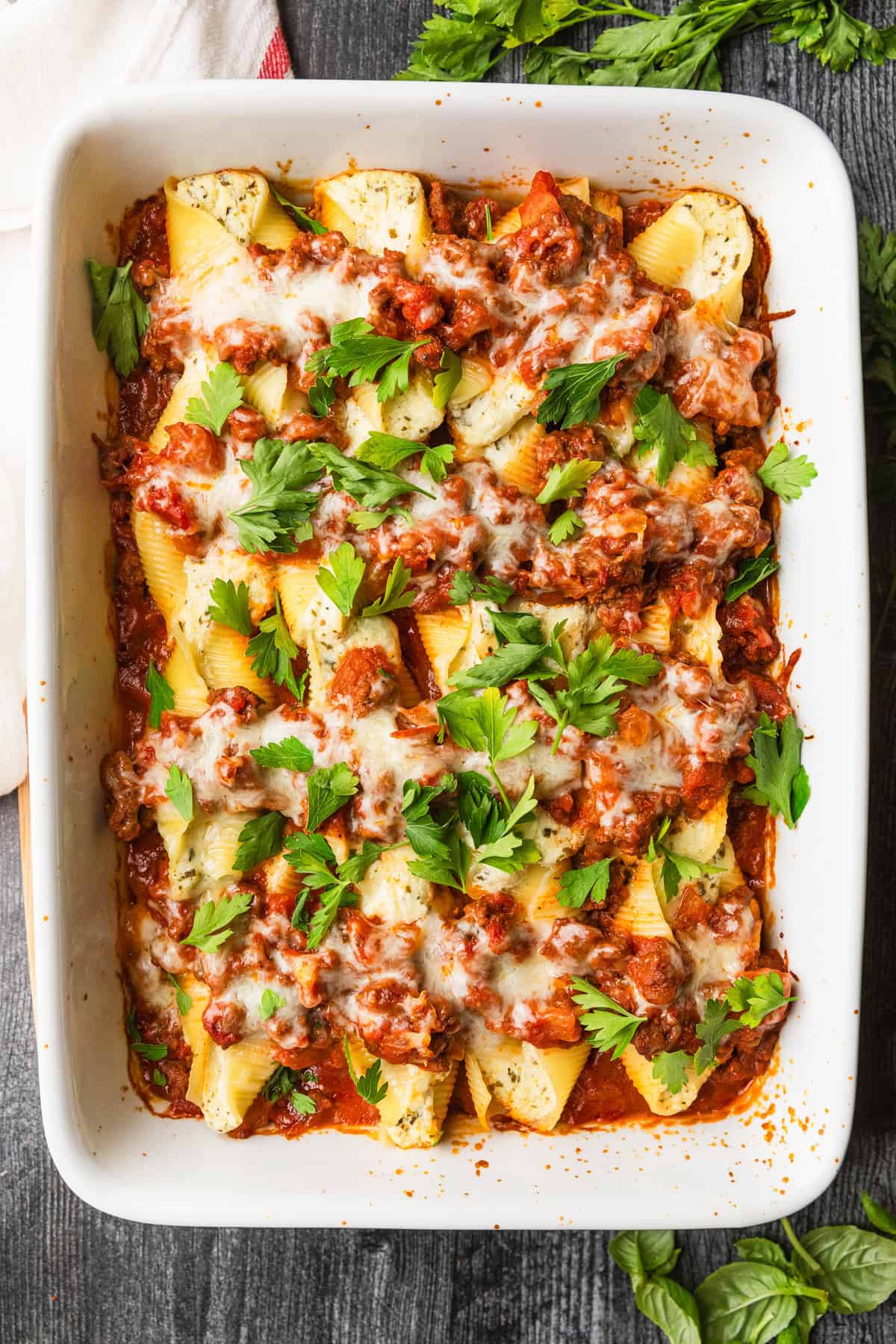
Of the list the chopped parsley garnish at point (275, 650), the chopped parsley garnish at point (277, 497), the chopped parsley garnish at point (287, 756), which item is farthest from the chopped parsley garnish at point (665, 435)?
the chopped parsley garnish at point (287, 756)

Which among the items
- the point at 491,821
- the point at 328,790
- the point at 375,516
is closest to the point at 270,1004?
the point at 328,790

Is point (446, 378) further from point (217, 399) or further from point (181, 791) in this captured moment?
point (181, 791)

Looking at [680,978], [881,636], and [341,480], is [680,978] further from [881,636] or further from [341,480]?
[341,480]

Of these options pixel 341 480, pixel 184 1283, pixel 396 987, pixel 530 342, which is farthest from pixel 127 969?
pixel 530 342

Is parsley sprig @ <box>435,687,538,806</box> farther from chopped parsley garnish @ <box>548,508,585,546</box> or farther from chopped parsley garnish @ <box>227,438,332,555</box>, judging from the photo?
chopped parsley garnish @ <box>227,438,332,555</box>

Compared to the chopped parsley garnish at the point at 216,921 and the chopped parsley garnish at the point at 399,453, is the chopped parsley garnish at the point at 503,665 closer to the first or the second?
the chopped parsley garnish at the point at 399,453

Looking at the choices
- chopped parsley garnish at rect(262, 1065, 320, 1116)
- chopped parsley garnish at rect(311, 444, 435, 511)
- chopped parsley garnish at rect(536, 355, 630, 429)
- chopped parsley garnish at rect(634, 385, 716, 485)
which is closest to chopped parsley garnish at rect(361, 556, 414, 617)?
chopped parsley garnish at rect(311, 444, 435, 511)
